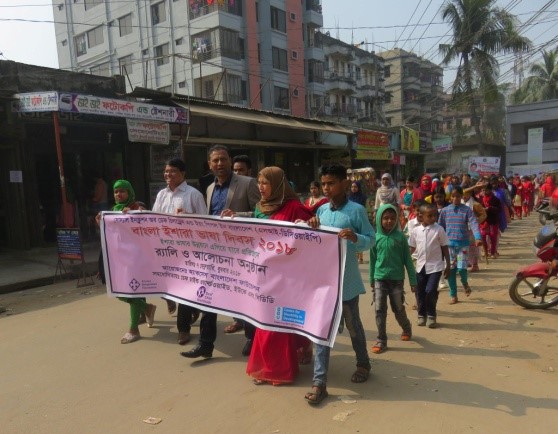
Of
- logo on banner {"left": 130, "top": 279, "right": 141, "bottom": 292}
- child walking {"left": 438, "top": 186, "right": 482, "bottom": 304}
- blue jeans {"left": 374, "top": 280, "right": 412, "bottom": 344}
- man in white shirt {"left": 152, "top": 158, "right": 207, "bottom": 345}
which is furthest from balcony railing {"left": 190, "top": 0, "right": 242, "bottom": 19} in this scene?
blue jeans {"left": 374, "top": 280, "right": 412, "bottom": 344}

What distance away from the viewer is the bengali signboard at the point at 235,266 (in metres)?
3.16

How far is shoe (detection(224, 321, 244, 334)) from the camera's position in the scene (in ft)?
15.7

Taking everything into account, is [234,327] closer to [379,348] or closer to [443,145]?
[379,348]

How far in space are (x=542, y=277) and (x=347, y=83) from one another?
46.4m

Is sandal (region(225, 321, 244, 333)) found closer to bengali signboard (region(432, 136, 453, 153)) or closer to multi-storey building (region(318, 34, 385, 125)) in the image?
bengali signboard (region(432, 136, 453, 153))

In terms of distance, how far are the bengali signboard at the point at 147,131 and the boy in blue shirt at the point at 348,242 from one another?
7.67m

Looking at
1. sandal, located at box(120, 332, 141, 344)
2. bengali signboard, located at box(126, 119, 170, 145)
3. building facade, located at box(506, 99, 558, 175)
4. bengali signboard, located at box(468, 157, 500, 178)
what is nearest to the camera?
sandal, located at box(120, 332, 141, 344)

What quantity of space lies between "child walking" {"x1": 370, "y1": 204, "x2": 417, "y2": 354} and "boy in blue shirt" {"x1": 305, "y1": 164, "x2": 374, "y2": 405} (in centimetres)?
79

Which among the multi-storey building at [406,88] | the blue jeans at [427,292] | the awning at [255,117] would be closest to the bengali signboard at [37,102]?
the awning at [255,117]

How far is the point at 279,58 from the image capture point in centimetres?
3912

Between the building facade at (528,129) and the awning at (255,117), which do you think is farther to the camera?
the building facade at (528,129)

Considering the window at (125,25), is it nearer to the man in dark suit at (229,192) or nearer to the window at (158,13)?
the window at (158,13)

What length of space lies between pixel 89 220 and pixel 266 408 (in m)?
10.0

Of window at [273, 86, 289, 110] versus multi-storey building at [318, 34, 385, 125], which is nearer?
window at [273, 86, 289, 110]
